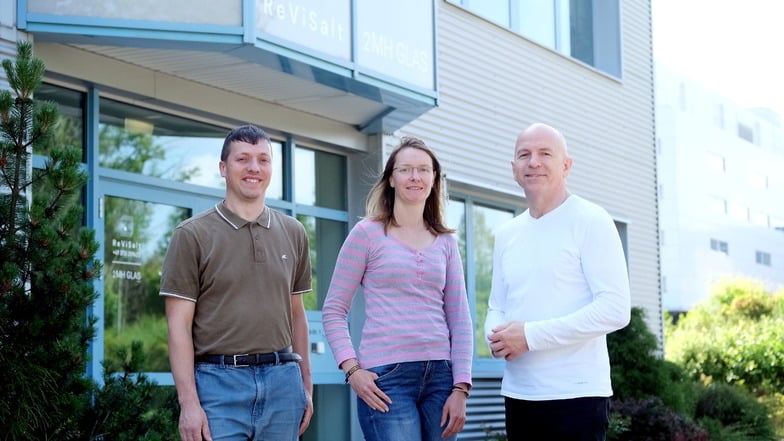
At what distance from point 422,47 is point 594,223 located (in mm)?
6001

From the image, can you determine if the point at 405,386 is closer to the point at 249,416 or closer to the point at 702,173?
the point at 249,416

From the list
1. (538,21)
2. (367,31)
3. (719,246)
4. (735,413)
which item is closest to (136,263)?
(367,31)

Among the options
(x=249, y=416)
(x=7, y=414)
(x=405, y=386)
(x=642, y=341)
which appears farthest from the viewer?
(x=642, y=341)

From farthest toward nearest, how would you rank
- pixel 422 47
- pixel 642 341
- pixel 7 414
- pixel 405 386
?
pixel 642 341 < pixel 422 47 < pixel 7 414 < pixel 405 386

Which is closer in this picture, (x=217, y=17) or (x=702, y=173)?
(x=217, y=17)

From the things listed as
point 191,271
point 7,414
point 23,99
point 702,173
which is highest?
point 702,173

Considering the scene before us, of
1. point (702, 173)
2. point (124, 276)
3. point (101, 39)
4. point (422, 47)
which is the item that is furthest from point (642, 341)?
point (702, 173)

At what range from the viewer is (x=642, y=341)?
12570 millimetres

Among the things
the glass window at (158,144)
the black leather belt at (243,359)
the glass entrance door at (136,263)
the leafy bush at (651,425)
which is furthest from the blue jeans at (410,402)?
the leafy bush at (651,425)

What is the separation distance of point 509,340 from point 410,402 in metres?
0.43

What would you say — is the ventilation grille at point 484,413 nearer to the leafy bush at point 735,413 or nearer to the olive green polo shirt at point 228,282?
the leafy bush at point 735,413

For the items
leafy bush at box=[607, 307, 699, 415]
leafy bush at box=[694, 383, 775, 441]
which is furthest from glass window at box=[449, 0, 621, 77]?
leafy bush at box=[694, 383, 775, 441]

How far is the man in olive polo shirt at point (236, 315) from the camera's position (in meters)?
3.98

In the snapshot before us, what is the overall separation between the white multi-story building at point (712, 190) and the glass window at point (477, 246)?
37.4m
